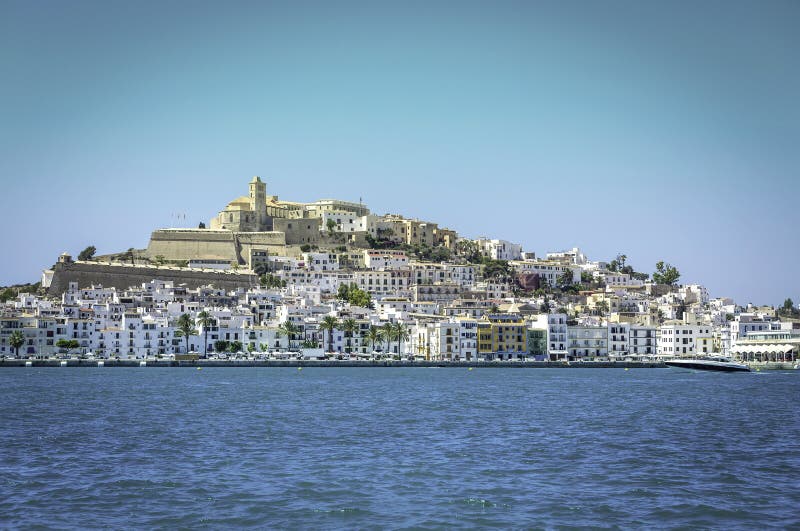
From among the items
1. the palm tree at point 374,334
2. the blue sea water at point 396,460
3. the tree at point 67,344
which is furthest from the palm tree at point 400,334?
the blue sea water at point 396,460

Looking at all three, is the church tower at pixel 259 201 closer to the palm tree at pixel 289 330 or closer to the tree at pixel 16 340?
the palm tree at pixel 289 330

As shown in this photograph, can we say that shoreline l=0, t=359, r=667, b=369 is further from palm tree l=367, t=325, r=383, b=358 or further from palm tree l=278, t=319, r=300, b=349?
palm tree l=278, t=319, r=300, b=349

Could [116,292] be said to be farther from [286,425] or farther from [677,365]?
[286,425]

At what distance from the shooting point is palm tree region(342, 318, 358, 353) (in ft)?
285

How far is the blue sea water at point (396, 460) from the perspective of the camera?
65.5ft

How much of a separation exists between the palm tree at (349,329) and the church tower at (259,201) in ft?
131

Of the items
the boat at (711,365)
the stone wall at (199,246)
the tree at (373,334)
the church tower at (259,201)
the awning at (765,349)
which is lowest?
the boat at (711,365)

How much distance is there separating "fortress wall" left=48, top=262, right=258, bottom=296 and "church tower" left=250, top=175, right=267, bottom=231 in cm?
1706

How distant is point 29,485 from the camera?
2236 cm

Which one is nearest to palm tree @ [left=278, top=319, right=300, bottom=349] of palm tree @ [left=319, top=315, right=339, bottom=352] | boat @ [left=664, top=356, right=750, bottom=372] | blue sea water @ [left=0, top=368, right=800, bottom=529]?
palm tree @ [left=319, top=315, right=339, bottom=352]

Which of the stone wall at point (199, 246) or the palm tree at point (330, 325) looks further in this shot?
the stone wall at point (199, 246)

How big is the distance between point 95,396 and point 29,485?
25995mm

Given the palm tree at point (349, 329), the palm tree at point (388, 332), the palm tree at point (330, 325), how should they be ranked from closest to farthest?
1. the palm tree at point (330, 325)
2. the palm tree at point (349, 329)
3. the palm tree at point (388, 332)

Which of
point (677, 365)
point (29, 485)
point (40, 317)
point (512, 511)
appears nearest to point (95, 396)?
point (29, 485)
